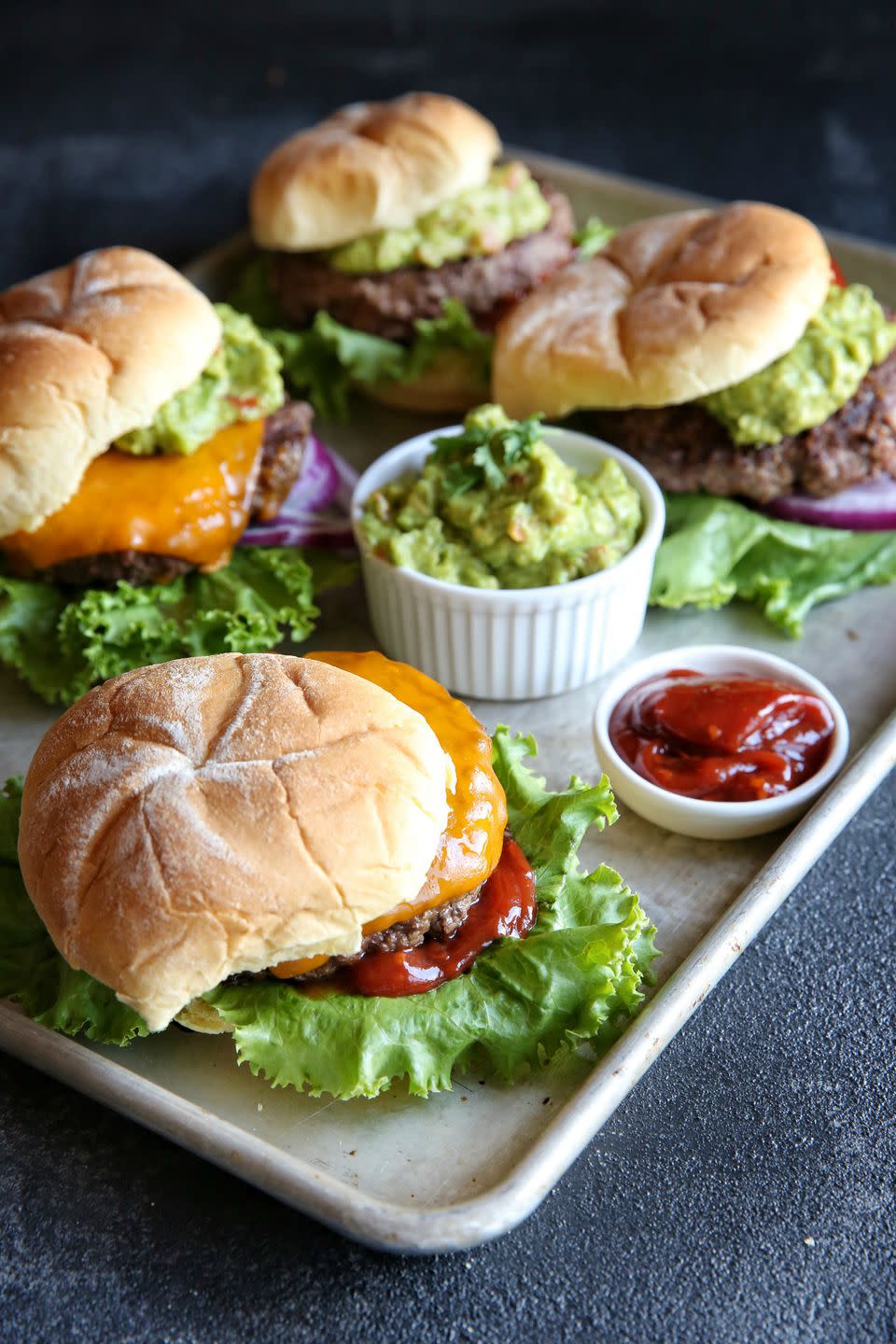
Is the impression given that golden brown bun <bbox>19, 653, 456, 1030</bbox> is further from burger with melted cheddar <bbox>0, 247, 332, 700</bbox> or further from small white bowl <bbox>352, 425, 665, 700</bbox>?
burger with melted cheddar <bbox>0, 247, 332, 700</bbox>

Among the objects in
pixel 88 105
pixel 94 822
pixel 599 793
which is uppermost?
pixel 94 822

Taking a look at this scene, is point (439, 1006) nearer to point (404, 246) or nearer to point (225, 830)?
point (225, 830)

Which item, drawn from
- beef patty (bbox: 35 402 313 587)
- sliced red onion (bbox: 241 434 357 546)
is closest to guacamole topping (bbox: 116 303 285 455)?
beef patty (bbox: 35 402 313 587)

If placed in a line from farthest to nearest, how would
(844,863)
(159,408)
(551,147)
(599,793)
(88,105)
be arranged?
(88,105), (551,147), (159,408), (844,863), (599,793)

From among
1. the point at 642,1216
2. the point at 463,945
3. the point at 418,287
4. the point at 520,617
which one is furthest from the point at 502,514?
the point at 642,1216

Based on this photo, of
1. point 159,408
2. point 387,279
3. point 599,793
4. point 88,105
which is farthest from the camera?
point 88,105

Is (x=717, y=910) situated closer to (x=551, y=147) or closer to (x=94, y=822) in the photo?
(x=94, y=822)

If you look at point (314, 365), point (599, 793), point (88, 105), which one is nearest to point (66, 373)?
point (314, 365)
